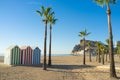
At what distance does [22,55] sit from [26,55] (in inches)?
37.8

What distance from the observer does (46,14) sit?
3338cm

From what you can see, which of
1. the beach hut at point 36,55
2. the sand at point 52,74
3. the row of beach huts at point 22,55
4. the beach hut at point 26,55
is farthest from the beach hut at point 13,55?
the sand at point 52,74

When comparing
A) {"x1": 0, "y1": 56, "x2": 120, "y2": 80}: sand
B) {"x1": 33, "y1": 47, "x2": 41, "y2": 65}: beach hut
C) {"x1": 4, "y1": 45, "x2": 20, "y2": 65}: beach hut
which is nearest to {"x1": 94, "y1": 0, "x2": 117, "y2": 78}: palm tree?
{"x1": 0, "y1": 56, "x2": 120, "y2": 80}: sand

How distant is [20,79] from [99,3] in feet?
38.5

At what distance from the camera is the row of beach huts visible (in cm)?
3969

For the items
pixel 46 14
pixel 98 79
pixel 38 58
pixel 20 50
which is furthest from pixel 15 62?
pixel 98 79

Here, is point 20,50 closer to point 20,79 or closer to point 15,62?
point 15,62

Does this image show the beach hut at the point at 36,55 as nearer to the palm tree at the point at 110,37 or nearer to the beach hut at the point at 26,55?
the beach hut at the point at 26,55

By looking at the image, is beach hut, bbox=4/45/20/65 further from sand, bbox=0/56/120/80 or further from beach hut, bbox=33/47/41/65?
sand, bbox=0/56/120/80

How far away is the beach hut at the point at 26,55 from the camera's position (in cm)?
4112

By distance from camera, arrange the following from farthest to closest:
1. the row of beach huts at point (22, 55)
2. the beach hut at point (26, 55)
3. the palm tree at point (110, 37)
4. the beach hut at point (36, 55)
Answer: the beach hut at point (36, 55)
the beach hut at point (26, 55)
the row of beach huts at point (22, 55)
the palm tree at point (110, 37)

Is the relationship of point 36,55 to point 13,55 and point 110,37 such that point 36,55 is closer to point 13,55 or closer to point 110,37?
point 13,55

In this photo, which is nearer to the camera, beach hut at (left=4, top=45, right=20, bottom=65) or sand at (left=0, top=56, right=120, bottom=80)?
sand at (left=0, top=56, right=120, bottom=80)

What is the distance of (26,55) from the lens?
1646 inches
